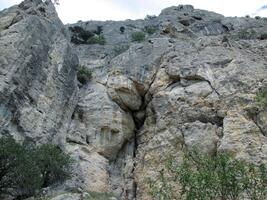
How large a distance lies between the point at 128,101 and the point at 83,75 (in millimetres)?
6676

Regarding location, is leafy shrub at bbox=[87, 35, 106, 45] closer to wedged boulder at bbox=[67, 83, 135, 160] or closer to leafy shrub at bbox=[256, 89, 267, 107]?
wedged boulder at bbox=[67, 83, 135, 160]

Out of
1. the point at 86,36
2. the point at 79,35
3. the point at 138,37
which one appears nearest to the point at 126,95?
the point at 138,37

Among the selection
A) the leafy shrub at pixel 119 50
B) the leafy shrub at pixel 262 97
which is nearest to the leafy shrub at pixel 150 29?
the leafy shrub at pixel 119 50

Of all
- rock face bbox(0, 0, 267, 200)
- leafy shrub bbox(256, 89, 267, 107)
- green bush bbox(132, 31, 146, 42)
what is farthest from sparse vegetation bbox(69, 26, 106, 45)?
leafy shrub bbox(256, 89, 267, 107)

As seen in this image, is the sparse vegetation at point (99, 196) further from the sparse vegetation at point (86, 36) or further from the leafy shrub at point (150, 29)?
the leafy shrub at point (150, 29)

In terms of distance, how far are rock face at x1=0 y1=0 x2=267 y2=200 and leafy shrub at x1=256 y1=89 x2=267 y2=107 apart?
0.40 meters

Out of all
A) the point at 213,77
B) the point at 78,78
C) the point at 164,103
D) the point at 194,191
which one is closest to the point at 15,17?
the point at 78,78

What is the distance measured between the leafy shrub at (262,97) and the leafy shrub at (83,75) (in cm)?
1814

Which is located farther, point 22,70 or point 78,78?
point 78,78

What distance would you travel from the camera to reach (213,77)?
41.5 metres

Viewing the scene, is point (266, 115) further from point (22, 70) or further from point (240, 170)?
point (22, 70)

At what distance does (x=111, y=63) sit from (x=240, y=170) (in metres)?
28.6

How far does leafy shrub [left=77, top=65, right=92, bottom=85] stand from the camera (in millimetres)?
48281

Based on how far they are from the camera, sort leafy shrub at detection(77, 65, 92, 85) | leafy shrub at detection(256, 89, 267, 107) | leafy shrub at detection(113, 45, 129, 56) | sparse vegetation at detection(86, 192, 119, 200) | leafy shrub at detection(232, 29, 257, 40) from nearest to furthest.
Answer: sparse vegetation at detection(86, 192, 119, 200) < leafy shrub at detection(256, 89, 267, 107) < leafy shrub at detection(77, 65, 92, 85) < leafy shrub at detection(113, 45, 129, 56) < leafy shrub at detection(232, 29, 257, 40)
